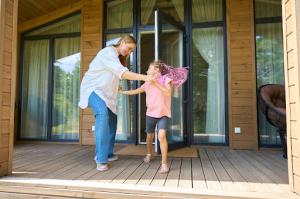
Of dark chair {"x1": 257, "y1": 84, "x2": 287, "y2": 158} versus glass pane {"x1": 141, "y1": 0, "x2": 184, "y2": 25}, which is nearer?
dark chair {"x1": 257, "y1": 84, "x2": 287, "y2": 158}

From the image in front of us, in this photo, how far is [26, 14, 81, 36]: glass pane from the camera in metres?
4.77

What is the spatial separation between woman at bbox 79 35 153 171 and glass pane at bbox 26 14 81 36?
2.48m

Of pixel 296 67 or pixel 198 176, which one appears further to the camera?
pixel 198 176

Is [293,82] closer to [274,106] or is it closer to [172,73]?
[172,73]

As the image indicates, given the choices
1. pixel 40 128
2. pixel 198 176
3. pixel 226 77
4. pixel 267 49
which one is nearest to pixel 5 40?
pixel 198 176

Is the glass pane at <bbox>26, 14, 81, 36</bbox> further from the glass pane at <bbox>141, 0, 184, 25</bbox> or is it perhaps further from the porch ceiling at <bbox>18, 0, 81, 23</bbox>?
the glass pane at <bbox>141, 0, 184, 25</bbox>

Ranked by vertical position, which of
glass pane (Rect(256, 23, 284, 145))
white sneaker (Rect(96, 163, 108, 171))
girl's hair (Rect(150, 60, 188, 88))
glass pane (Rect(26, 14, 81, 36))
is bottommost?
white sneaker (Rect(96, 163, 108, 171))

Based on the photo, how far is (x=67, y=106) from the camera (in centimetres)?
468

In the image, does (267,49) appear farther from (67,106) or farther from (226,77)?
(67,106)

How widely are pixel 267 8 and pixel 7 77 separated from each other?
3850 millimetres

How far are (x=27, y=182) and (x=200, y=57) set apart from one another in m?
3.21

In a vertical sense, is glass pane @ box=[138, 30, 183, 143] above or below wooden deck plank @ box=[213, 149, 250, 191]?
above

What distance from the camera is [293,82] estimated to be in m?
1.77

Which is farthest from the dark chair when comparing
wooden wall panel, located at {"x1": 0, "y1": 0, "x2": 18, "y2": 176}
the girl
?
wooden wall panel, located at {"x1": 0, "y1": 0, "x2": 18, "y2": 176}
